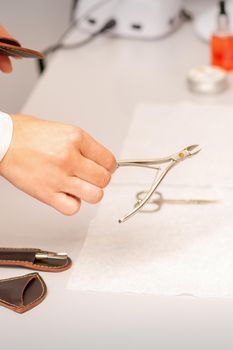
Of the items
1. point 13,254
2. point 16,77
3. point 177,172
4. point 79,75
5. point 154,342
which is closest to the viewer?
point 154,342

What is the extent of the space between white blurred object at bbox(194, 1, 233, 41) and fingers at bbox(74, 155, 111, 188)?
78cm

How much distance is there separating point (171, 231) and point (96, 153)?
197mm

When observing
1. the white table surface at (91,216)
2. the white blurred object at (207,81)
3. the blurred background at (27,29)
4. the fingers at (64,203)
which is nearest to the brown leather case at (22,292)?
the white table surface at (91,216)

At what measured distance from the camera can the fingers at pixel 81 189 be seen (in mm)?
797

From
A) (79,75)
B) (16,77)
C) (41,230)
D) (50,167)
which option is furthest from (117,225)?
(16,77)

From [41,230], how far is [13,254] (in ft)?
0.28

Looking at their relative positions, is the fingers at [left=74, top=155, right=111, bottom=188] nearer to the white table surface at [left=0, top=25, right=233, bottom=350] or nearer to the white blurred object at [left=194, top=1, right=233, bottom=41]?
the white table surface at [left=0, top=25, right=233, bottom=350]

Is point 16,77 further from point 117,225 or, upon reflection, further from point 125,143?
point 117,225

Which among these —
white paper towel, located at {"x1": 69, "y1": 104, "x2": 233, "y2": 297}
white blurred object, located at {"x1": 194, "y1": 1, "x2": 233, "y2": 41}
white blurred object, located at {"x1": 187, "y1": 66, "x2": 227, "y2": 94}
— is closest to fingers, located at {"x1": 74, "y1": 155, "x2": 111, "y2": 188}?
white paper towel, located at {"x1": 69, "y1": 104, "x2": 233, "y2": 297}

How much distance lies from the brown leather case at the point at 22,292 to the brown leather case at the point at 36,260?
0.09ft

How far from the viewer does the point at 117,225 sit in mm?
969

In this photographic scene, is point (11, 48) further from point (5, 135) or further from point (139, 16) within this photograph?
point (139, 16)

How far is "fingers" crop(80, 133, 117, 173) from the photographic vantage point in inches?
31.9

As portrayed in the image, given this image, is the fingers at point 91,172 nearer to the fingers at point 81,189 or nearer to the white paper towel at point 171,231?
the fingers at point 81,189
